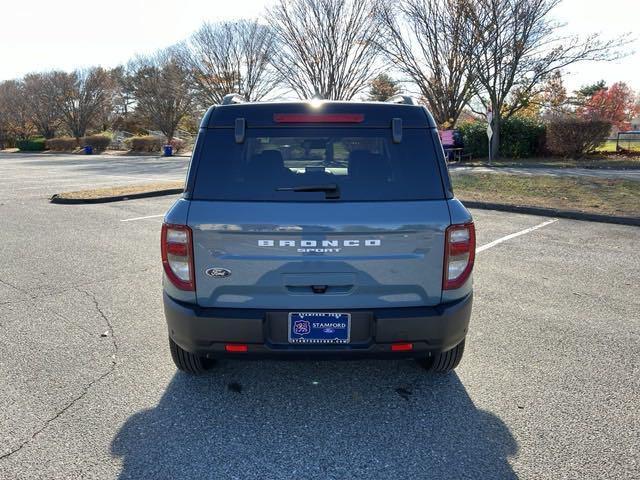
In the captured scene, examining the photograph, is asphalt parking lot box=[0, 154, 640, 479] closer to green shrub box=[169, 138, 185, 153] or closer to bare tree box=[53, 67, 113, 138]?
green shrub box=[169, 138, 185, 153]

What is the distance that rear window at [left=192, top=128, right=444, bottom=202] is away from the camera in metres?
2.58

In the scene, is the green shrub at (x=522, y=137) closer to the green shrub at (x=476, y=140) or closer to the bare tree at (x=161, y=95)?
the green shrub at (x=476, y=140)

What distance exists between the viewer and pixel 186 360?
119 inches

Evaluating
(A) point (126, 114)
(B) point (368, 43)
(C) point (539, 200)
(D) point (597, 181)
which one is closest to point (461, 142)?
(B) point (368, 43)

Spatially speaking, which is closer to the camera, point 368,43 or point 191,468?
point 191,468

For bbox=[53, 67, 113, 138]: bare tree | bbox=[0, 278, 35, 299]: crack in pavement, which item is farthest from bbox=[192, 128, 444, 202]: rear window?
bbox=[53, 67, 113, 138]: bare tree

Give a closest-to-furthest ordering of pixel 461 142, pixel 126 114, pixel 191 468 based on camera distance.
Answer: pixel 191 468
pixel 461 142
pixel 126 114

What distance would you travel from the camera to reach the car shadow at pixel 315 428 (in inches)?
89.8

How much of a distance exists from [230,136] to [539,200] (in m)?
9.63

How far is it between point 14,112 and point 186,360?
61969 mm

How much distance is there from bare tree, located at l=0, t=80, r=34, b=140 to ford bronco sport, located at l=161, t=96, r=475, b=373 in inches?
2318

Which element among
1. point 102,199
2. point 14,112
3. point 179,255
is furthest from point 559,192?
point 14,112

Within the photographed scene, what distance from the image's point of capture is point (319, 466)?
229 centimetres

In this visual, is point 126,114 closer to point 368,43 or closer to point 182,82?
point 182,82
